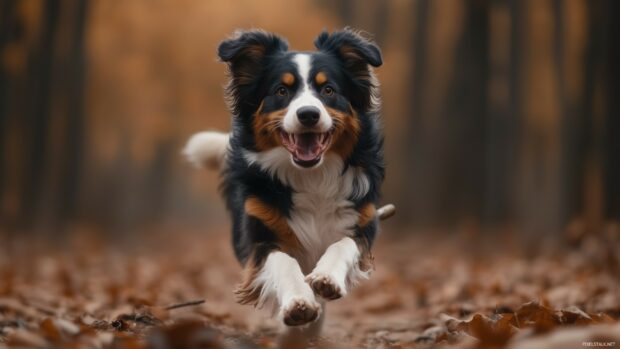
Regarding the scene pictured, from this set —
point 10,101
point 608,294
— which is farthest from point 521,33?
point 10,101

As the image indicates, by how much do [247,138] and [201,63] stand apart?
17.5 m

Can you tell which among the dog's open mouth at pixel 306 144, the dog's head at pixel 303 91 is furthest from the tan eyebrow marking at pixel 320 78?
the dog's open mouth at pixel 306 144

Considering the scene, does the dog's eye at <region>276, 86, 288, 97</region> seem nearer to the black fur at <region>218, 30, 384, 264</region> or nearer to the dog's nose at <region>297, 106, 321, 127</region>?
the black fur at <region>218, 30, 384, 264</region>

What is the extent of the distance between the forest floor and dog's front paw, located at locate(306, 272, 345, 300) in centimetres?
33

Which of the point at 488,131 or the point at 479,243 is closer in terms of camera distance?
the point at 479,243

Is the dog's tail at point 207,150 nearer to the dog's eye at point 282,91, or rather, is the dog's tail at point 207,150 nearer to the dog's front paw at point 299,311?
the dog's eye at point 282,91

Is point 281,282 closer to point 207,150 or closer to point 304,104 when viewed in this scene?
point 304,104

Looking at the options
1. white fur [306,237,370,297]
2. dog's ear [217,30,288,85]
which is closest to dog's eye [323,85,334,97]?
dog's ear [217,30,288,85]

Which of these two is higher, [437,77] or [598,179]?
A: [437,77]

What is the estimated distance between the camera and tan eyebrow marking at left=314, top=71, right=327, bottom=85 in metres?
4.56

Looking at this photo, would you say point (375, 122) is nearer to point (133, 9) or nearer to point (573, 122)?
point (573, 122)

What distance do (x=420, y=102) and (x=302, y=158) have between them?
1230cm

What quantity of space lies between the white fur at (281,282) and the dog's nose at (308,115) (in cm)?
83

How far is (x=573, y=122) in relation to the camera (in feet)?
37.8
